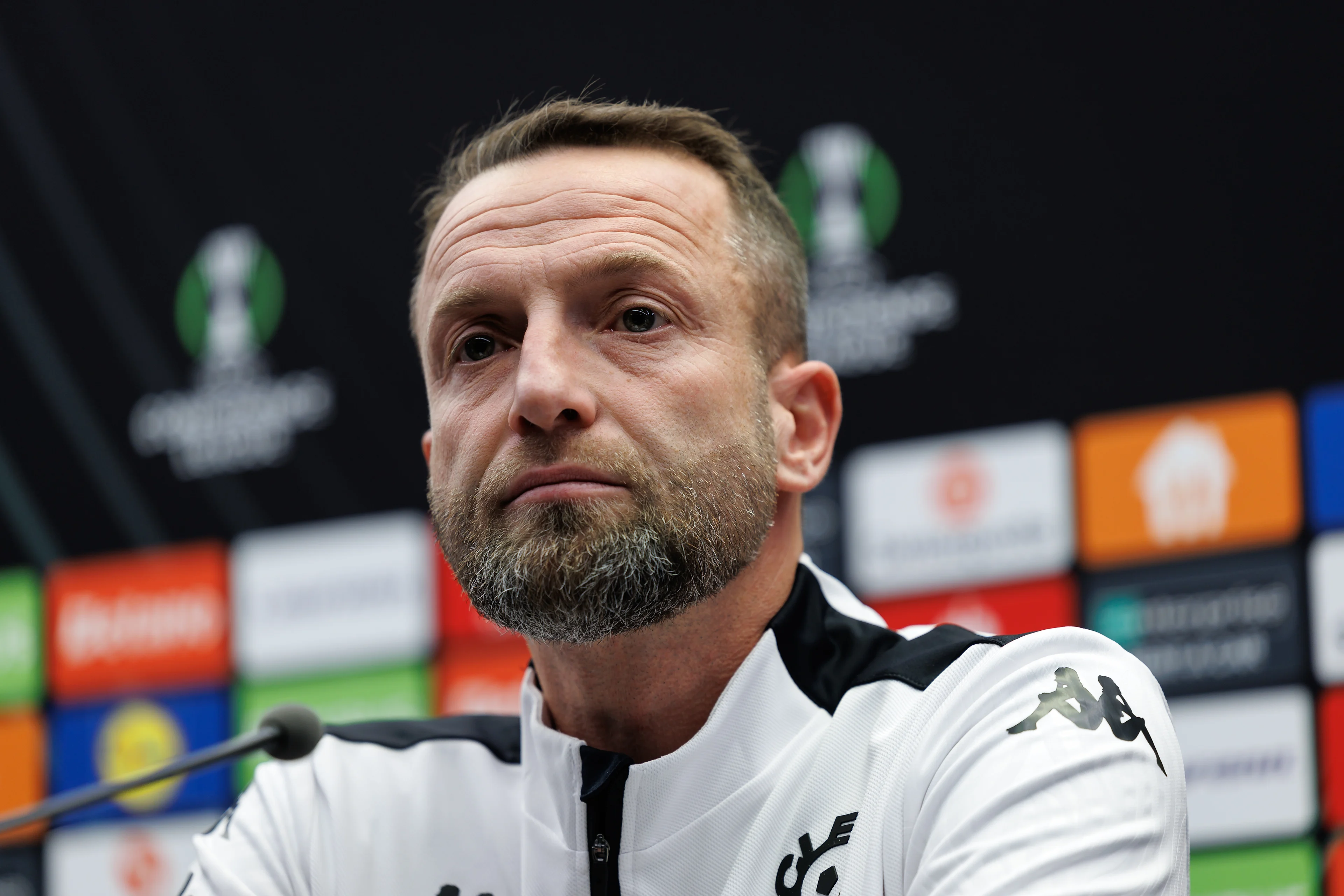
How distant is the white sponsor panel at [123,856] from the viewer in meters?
2.57

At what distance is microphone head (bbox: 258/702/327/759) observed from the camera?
1.06 m

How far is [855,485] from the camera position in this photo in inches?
86.4

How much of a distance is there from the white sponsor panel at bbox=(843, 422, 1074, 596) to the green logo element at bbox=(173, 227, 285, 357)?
1.13m

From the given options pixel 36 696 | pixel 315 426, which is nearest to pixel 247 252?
pixel 315 426

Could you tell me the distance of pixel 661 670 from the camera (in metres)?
1.27

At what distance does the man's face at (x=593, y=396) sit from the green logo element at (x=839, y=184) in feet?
2.91

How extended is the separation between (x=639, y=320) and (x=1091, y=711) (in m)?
0.46

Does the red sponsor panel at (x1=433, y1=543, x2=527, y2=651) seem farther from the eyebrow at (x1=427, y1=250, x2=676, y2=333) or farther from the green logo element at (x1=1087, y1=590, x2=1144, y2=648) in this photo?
the eyebrow at (x1=427, y1=250, x2=676, y2=333)

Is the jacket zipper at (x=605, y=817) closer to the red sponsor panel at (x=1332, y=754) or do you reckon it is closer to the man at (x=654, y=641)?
the man at (x=654, y=641)

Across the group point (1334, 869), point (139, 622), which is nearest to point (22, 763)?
point (139, 622)

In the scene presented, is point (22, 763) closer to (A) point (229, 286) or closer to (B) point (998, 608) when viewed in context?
(A) point (229, 286)

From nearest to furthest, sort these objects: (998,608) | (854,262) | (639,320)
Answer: (639,320)
(998,608)
(854,262)

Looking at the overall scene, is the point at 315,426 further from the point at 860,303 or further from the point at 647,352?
the point at 647,352

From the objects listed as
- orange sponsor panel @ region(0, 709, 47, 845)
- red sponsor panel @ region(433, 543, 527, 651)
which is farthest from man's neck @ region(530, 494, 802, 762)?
orange sponsor panel @ region(0, 709, 47, 845)
